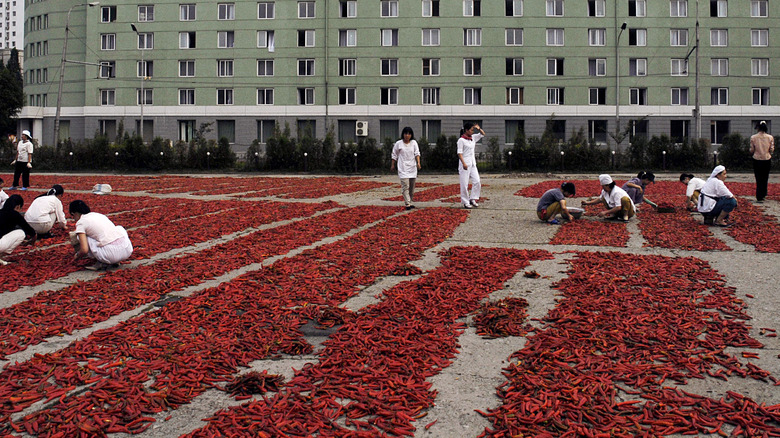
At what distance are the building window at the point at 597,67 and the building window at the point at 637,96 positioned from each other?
3.15 m

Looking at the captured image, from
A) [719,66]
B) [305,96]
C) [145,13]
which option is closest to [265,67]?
[305,96]

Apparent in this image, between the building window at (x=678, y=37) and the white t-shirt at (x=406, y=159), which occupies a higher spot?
the building window at (x=678, y=37)

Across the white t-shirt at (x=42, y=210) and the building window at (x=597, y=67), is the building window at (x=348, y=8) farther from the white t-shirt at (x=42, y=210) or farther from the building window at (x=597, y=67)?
the white t-shirt at (x=42, y=210)

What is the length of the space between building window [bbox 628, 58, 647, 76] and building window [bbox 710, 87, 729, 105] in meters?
6.87

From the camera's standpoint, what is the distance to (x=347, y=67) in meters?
62.4

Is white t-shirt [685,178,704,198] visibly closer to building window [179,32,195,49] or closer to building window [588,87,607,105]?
building window [588,87,607,105]

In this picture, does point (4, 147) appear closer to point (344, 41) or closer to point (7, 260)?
point (344, 41)

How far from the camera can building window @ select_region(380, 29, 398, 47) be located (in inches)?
2442

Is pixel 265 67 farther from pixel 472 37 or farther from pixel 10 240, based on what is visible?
pixel 10 240

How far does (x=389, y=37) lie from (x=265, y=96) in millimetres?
13468

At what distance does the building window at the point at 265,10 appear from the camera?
62844mm

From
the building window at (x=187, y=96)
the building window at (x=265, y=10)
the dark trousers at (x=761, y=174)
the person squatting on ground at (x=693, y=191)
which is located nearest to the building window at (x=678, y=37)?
the building window at (x=265, y=10)

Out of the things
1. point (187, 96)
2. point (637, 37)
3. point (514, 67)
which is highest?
point (637, 37)

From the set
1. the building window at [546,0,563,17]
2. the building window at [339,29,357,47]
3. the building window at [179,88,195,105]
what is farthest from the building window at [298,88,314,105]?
the building window at [546,0,563,17]
